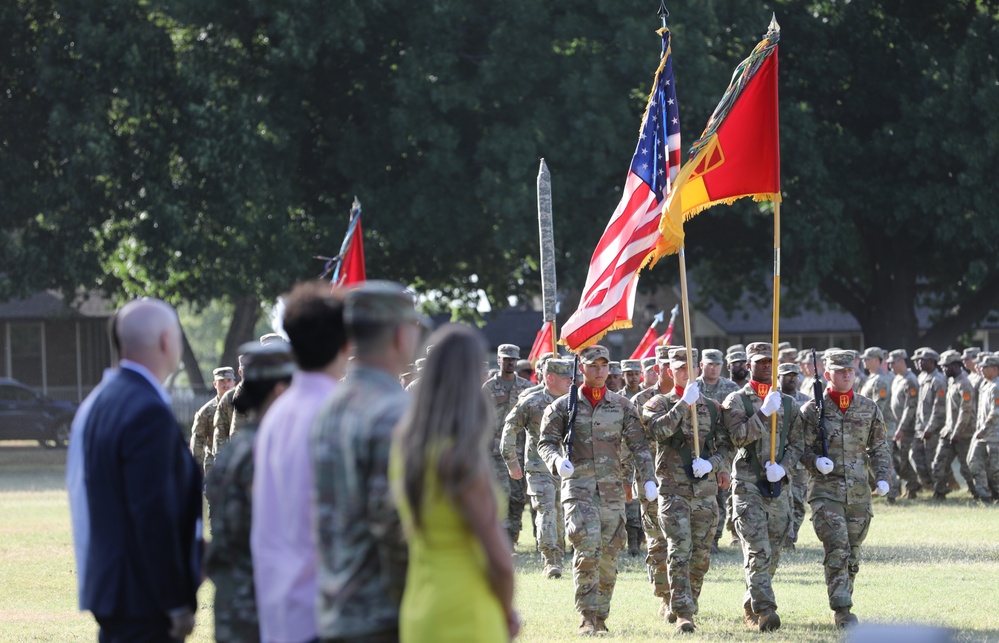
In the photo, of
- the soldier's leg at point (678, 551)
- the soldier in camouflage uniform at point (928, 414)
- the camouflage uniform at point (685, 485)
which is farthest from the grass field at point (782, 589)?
the soldier in camouflage uniform at point (928, 414)

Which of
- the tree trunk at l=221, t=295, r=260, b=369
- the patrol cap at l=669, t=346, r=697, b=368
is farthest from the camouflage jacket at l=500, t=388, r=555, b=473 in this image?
the tree trunk at l=221, t=295, r=260, b=369

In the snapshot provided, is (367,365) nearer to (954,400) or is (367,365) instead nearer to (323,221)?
(954,400)

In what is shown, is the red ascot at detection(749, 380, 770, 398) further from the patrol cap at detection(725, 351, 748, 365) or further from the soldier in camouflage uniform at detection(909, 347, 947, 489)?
the soldier in camouflage uniform at detection(909, 347, 947, 489)

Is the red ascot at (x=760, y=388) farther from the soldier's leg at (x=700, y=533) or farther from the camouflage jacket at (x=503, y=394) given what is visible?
the camouflage jacket at (x=503, y=394)

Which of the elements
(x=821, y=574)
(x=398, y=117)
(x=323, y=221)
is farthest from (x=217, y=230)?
(x=821, y=574)

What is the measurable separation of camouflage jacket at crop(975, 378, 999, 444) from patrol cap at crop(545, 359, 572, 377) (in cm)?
1201

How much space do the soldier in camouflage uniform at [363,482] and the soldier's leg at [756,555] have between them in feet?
22.7

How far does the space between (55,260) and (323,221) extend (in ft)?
22.3

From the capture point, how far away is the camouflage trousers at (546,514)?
1510 centimetres

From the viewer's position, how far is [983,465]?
22.2m

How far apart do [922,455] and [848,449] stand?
12.8 meters

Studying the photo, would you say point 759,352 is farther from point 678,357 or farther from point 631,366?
point 631,366

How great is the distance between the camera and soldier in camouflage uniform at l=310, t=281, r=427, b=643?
15.8 feet

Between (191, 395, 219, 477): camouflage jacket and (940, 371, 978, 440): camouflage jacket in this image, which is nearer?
(191, 395, 219, 477): camouflage jacket
